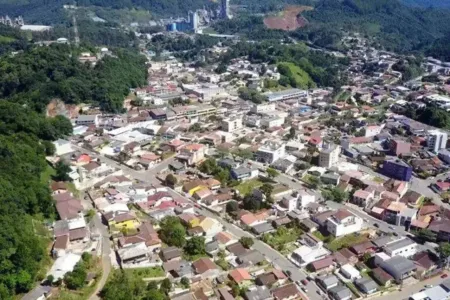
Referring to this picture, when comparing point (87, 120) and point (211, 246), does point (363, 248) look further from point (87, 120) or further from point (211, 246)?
point (87, 120)

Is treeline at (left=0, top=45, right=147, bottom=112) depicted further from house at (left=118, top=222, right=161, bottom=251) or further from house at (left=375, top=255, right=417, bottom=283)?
house at (left=375, top=255, right=417, bottom=283)

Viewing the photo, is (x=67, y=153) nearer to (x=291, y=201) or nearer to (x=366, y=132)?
(x=291, y=201)

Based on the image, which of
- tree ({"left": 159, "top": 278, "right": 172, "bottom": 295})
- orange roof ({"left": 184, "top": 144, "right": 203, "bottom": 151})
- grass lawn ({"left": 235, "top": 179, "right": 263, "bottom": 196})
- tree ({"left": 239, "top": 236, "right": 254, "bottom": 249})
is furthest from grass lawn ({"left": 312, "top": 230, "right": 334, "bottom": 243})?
orange roof ({"left": 184, "top": 144, "right": 203, "bottom": 151})

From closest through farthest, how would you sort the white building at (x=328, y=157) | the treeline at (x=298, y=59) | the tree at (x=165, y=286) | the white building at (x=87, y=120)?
1. the tree at (x=165, y=286)
2. the white building at (x=328, y=157)
3. the white building at (x=87, y=120)
4. the treeline at (x=298, y=59)

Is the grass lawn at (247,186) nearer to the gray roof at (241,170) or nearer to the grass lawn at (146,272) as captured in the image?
the gray roof at (241,170)

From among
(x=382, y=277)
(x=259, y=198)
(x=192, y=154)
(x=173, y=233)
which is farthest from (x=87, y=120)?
(x=382, y=277)

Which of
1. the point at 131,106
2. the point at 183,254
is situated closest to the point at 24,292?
the point at 183,254

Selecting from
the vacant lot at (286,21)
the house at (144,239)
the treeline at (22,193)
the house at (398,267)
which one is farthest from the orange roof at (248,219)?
the vacant lot at (286,21)
